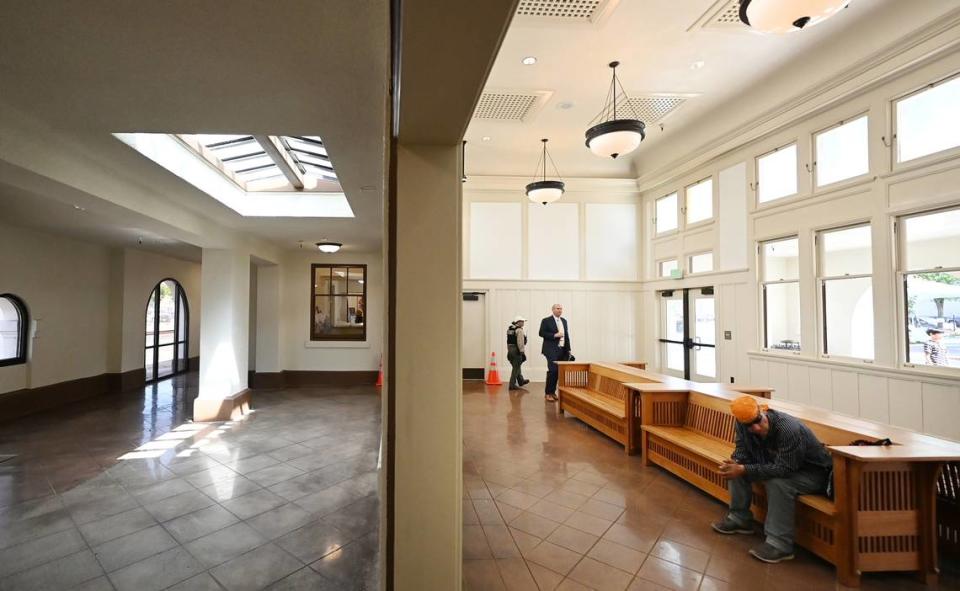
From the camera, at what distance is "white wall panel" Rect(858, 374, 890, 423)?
15.5 ft

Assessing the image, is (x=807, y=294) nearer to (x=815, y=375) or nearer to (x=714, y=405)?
(x=815, y=375)

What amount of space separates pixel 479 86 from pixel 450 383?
42.1 inches

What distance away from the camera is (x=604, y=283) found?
9.39 meters

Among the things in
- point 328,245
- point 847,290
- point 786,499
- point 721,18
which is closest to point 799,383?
point 847,290

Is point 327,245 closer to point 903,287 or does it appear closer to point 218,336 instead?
point 218,336

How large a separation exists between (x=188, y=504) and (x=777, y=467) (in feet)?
14.6

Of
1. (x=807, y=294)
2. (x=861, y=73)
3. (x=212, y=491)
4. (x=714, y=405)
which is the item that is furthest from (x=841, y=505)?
(x=861, y=73)

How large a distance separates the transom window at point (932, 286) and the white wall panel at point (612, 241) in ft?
16.4

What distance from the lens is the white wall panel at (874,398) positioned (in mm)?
4730

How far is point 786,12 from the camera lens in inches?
129

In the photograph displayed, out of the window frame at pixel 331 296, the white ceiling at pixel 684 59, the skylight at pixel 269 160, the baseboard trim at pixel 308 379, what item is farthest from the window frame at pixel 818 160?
the baseboard trim at pixel 308 379

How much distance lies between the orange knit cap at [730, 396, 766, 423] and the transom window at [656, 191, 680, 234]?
6417 millimetres

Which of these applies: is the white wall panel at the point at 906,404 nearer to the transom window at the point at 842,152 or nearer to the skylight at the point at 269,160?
the transom window at the point at 842,152

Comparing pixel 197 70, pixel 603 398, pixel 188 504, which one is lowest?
pixel 188 504
